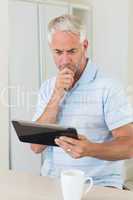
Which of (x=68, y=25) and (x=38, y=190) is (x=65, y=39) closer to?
(x=68, y=25)

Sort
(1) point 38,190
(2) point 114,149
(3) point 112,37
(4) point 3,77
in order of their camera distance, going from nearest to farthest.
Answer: (1) point 38,190 → (2) point 114,149 → (4) point 3,77 → (3) point 112,37

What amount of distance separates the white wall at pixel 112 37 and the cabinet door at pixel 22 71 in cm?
53

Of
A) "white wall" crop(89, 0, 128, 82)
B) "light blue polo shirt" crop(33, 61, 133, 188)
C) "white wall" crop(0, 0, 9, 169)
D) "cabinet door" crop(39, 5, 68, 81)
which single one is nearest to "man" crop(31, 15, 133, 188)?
"light blue polo shirt" crop(33, 61, 133, 188)

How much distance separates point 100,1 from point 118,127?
160cm

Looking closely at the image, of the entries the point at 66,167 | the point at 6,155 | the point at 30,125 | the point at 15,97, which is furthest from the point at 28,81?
the point at 30,125

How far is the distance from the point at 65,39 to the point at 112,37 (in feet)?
3.64

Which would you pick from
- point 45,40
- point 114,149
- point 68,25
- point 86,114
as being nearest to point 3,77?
point 45,40

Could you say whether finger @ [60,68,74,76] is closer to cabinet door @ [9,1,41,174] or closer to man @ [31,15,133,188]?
man @ [31,15,133,188]

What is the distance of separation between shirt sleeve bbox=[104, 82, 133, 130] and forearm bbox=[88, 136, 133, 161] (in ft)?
0.25

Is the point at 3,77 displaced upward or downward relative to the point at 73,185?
upward

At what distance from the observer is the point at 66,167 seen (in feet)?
5.90

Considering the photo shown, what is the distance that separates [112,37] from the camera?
120 inches

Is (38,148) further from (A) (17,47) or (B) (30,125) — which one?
(A) (17,47)

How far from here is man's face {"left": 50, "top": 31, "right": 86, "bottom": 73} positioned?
2.01m
